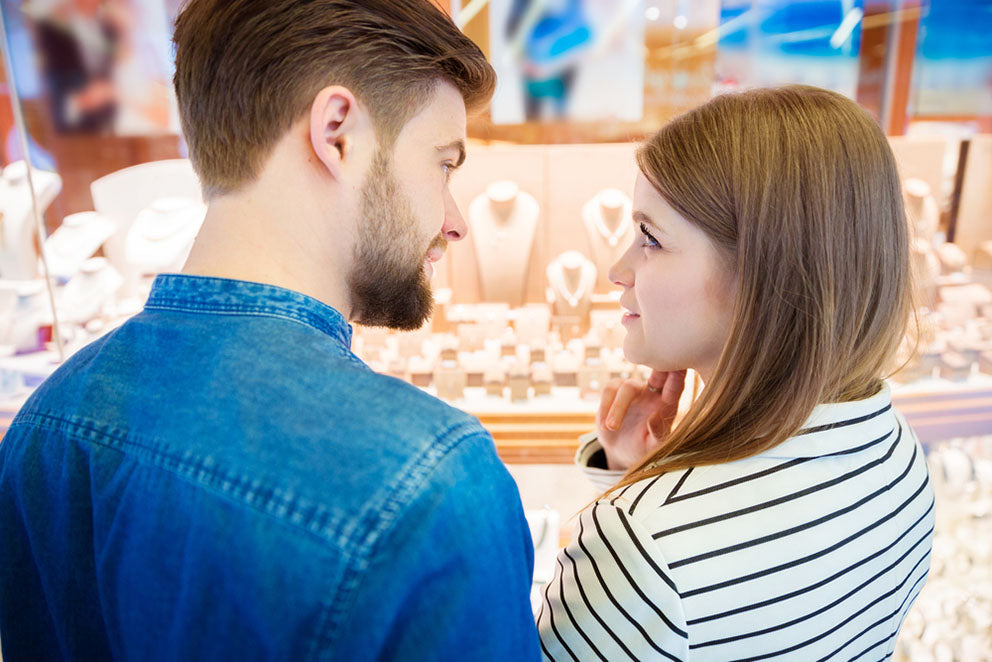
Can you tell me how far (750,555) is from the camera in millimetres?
736

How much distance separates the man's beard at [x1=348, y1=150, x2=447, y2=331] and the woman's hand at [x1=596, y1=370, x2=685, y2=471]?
422mm

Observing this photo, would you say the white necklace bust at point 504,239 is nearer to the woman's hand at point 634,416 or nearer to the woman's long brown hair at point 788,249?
the woman's hand at point 634,416

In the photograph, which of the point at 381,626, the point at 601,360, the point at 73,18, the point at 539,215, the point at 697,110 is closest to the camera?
the point at 381,626

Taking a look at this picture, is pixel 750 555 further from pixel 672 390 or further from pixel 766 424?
pixel 672 390

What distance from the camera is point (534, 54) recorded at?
2.01 metres

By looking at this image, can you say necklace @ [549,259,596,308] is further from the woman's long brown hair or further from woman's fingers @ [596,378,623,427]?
the woman's long brown hair

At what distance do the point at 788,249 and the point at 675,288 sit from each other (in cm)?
15

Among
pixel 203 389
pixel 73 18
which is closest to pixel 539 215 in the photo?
pixel 73 18

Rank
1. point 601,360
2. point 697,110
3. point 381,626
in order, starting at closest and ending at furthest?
1. point 381,626
2. point 697,110
3. point 601,360

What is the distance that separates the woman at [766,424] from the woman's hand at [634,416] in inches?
8.8

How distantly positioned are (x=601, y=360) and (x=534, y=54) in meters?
0.98

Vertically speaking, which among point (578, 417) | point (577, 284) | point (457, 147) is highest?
point (457, 147)

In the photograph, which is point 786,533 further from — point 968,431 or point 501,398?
point 968,431

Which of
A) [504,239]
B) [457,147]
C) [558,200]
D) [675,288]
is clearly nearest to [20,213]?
[504,239]
